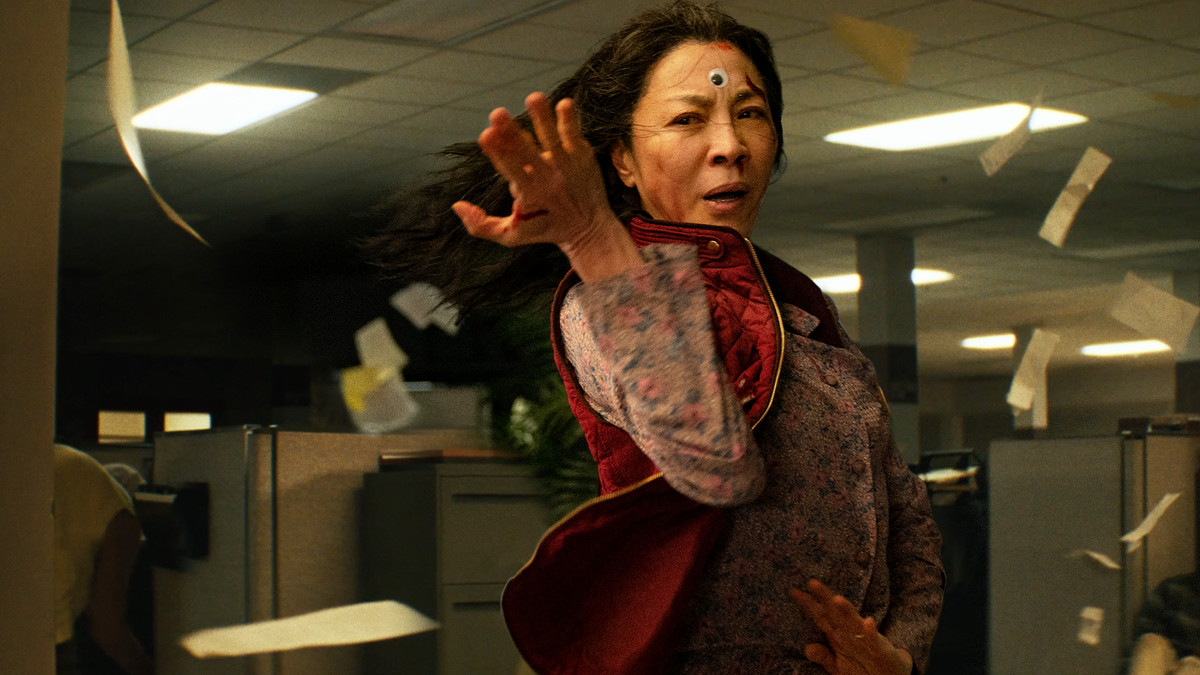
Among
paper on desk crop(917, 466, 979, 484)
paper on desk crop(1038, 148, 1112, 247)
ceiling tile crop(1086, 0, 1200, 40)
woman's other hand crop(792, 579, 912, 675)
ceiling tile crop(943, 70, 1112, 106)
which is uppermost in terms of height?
ceiling tile crop(1086, 0, 1200, 40)

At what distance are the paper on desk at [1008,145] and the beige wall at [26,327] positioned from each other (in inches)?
53.4

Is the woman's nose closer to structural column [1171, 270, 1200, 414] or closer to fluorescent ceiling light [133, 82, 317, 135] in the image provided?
structural column [1171, 270, 1200, 414]

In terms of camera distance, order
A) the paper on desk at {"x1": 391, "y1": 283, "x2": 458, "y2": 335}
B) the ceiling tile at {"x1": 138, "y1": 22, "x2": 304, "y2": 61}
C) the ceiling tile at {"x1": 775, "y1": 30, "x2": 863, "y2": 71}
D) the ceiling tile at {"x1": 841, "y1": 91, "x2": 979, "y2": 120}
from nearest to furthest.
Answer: the ceiling tile at {"x1": 138, "y1": 22, "x2": 304, "y2": 61}, the ceiling tile at {"x1": 775, "y1": 30, "x2": 863, "y2": 71}, the ceiling tile at {"x1": 841, "y1": 91, "x2": 979, "y2": 120}, the paper on desk at {"x1": 391, "y1": 283, "x2": 458, "y2": 335}

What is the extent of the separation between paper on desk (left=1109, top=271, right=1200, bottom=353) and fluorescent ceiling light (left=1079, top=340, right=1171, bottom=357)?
0.07 feet

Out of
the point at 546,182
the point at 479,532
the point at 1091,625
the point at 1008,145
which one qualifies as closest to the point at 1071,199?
the point at 1008,145

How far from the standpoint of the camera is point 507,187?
0.67 meters

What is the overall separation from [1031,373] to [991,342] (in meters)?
0.15

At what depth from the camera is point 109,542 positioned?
210 centimetres

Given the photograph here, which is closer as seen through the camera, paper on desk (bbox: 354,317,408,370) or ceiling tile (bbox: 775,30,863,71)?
ceiling tile (bbox: 775,30,863,71)

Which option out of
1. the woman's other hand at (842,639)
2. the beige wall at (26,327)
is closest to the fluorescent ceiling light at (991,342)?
the woman's other hand at (842,639)

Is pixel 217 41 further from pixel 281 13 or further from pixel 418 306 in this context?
pixel 418 306

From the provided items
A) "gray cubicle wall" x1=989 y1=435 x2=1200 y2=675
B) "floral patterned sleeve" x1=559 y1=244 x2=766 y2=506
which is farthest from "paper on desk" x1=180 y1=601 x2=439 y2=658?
"floral patterned sleeve" x1=559 y1=244 x2=766 y2=506

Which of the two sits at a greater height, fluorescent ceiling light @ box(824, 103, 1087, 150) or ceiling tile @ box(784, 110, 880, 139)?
ceiling tile @ box(784, 110, 880, 139)

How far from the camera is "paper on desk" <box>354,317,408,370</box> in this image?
2.67m
